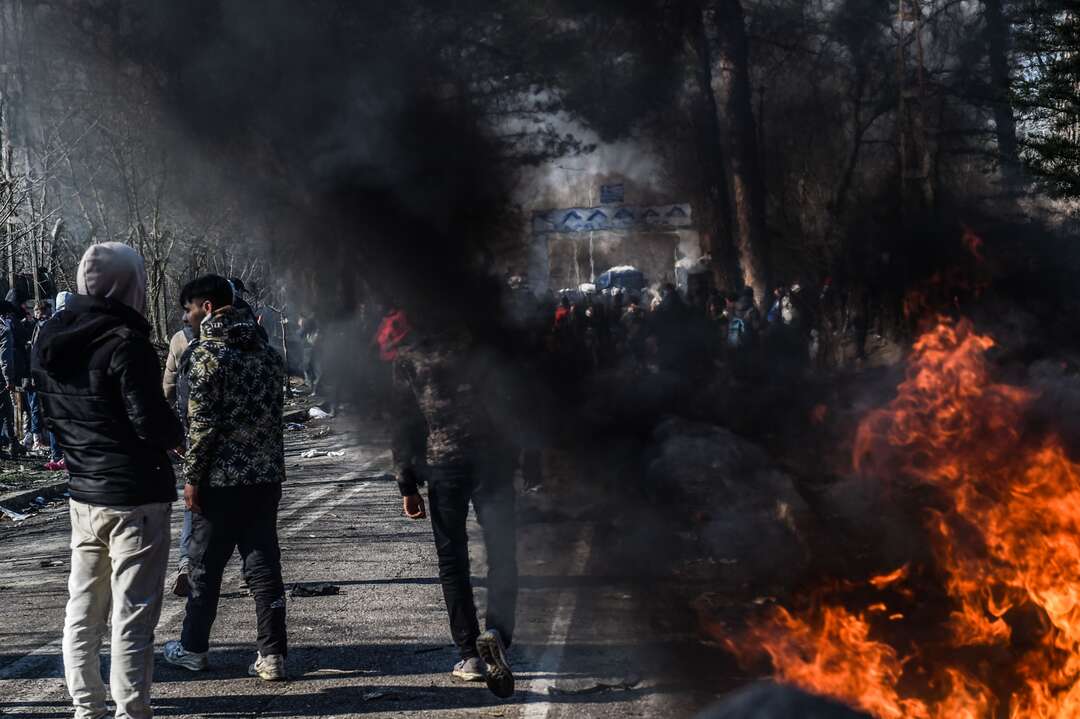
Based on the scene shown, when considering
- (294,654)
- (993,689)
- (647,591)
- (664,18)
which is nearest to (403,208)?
(664,18)

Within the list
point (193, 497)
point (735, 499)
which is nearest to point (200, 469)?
point (193, 497)

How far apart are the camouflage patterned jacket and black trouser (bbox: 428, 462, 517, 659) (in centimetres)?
75

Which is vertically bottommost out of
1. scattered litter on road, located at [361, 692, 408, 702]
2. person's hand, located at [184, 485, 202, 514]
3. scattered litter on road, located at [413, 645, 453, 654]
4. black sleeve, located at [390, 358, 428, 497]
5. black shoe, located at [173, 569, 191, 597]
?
scattered litter on road, located at [413, 645, 453, 654]

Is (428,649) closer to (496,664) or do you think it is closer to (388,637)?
(388,637)

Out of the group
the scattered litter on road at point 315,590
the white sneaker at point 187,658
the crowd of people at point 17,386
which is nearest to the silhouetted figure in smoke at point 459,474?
the white sneaker at point 187,658

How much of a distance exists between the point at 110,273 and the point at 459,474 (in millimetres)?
1742

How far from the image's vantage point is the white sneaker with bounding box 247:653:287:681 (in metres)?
5.48

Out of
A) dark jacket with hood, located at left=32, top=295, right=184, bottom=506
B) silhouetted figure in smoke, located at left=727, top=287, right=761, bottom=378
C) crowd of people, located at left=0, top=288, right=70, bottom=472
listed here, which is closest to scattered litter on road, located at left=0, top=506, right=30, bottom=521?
crowd of people, located at left=0, top=288, right=70, bottom=472

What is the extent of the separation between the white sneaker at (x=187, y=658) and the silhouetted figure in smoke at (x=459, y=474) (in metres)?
1.15

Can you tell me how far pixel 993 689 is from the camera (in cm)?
466

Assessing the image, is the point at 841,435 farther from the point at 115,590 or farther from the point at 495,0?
the point at 115,590

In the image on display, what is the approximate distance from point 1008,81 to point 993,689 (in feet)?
40.4

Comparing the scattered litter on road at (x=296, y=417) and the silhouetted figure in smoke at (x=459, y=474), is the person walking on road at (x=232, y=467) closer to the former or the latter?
the silhouetted figure in smoke at (x=459, y=474)

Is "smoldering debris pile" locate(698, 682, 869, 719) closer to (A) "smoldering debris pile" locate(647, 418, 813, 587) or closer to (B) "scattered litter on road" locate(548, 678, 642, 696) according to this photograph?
(B) "scattered litter on road" locate(548, 678, 642, 696)
